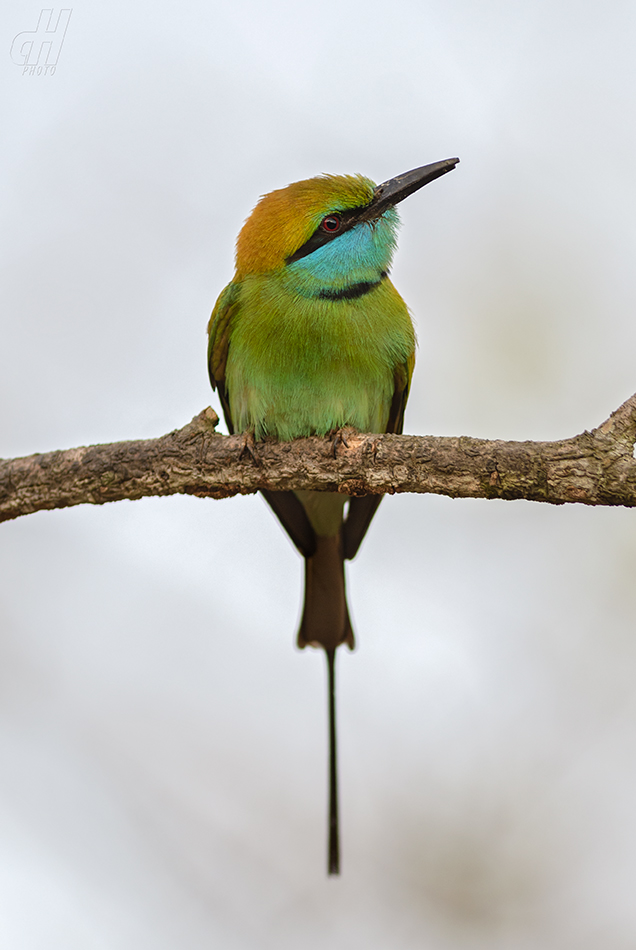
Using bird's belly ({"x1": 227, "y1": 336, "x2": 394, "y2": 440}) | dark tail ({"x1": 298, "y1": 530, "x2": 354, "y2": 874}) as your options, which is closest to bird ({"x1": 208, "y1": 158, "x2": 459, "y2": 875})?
bird's belly ({"x1": 227, "y1": 336, "x2": 394, "y2": 440})

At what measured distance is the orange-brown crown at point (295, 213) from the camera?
A: 2.15 meters

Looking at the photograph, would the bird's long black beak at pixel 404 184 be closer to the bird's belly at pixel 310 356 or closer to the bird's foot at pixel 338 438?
the bird's belly at pixel 310 356

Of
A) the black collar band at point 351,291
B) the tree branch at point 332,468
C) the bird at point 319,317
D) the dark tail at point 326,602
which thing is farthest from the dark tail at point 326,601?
the black collar band at point 351,291

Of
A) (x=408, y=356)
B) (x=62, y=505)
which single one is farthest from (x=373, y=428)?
(x=62, y=505)

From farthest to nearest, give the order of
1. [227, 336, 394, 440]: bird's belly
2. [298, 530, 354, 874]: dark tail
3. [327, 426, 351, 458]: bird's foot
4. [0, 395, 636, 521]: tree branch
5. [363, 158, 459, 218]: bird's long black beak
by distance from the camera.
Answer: [298, 530, 354, 874]: dark tail
[363, 158, 459, 218]: bird's long black beak
[227, 336, 394, 440]: bird's belly
[327, 426, 351, 458]: bird's foot
[0, 395, 636, 521]: tree branch

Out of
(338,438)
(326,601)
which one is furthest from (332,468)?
(326,601)

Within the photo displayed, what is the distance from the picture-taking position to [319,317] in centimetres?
209

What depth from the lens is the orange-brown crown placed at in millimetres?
2154

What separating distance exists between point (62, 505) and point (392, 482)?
80cm

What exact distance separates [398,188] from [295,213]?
0.28 metres

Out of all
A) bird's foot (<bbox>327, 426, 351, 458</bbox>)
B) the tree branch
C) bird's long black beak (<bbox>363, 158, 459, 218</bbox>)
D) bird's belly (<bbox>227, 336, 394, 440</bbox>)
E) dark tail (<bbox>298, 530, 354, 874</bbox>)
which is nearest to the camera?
the tree branch

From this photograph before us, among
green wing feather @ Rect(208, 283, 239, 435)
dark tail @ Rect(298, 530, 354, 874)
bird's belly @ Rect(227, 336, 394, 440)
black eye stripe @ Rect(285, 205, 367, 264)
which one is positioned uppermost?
black eye stripe @ Rect(285, 205, 367, 264)

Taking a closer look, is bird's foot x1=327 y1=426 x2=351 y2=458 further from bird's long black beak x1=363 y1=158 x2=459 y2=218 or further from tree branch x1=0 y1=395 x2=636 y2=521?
bird's long black beak x1=363 y1=158 x2=459 y2=218

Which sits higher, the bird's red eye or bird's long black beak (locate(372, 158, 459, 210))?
bird's long black beak (locate(372, 158, 459, 210))
